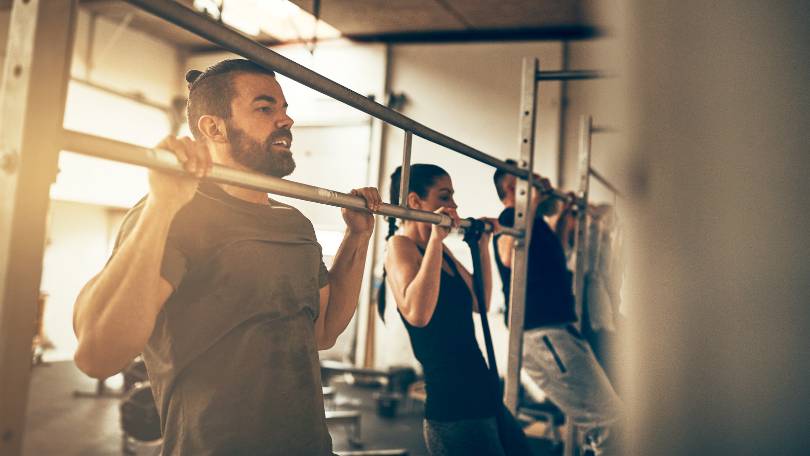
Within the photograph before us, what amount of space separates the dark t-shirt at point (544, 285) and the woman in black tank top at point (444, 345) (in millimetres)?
805

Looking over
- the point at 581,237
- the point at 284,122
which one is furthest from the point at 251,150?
the point at 581,237

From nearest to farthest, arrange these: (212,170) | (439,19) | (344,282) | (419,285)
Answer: (212,170) < (344,282) < (419,285) < (439,19)

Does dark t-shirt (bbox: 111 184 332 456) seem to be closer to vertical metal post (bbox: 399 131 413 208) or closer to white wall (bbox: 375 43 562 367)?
vertical metal post (bbox: 399 131 413 208)

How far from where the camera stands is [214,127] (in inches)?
49.7

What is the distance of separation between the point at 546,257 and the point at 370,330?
3.99 meters

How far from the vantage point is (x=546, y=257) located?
279cm

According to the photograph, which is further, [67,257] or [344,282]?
[67,257]

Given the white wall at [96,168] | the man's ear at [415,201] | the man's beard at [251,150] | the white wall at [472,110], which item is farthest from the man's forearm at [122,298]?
the white wall at [96,168]

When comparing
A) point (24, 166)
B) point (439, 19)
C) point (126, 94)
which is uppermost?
point (439, 19)

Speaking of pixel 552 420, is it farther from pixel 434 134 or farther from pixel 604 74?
pixel 604 74

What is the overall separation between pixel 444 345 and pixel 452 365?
58 mm

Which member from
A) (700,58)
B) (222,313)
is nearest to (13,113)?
(222,313)

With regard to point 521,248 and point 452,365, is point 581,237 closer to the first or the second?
point 521,248

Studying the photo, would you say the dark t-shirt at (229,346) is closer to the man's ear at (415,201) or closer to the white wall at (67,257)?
the man's ear at (415,201)
